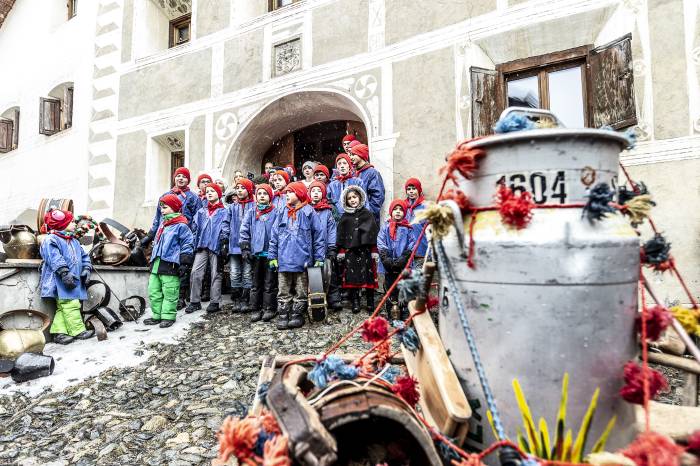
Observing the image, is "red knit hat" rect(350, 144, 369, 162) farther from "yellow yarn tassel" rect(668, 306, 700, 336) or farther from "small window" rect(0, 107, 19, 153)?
"small window" rect(0, 107, 19, 153)

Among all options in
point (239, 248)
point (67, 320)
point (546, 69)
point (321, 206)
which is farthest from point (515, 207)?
point (67, 320)

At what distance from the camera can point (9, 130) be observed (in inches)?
521

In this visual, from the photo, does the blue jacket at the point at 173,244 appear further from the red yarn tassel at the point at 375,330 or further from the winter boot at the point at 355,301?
the red yarn tassel at the point at 375,330

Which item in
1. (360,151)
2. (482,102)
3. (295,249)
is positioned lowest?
(295,249)

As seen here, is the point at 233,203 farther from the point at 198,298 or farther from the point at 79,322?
the point at 79,322

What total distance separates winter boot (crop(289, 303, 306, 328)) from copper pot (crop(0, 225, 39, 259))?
154 inches

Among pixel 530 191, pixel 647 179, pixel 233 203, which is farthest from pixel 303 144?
pixel 530 191

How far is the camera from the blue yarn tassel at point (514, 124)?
1.86 meters

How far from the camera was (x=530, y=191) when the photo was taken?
173 centimetres

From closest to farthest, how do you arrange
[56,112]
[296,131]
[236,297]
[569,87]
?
[569,87] → [236,297] → [296,131] → [56,112]

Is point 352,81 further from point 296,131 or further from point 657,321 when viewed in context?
point 657,321

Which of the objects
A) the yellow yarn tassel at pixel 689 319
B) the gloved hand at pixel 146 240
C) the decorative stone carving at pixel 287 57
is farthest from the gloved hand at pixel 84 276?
the yellow yarn tassel at pixel 689 319

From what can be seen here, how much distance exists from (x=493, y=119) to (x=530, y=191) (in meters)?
4.89

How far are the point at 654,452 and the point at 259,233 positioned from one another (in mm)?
5062
